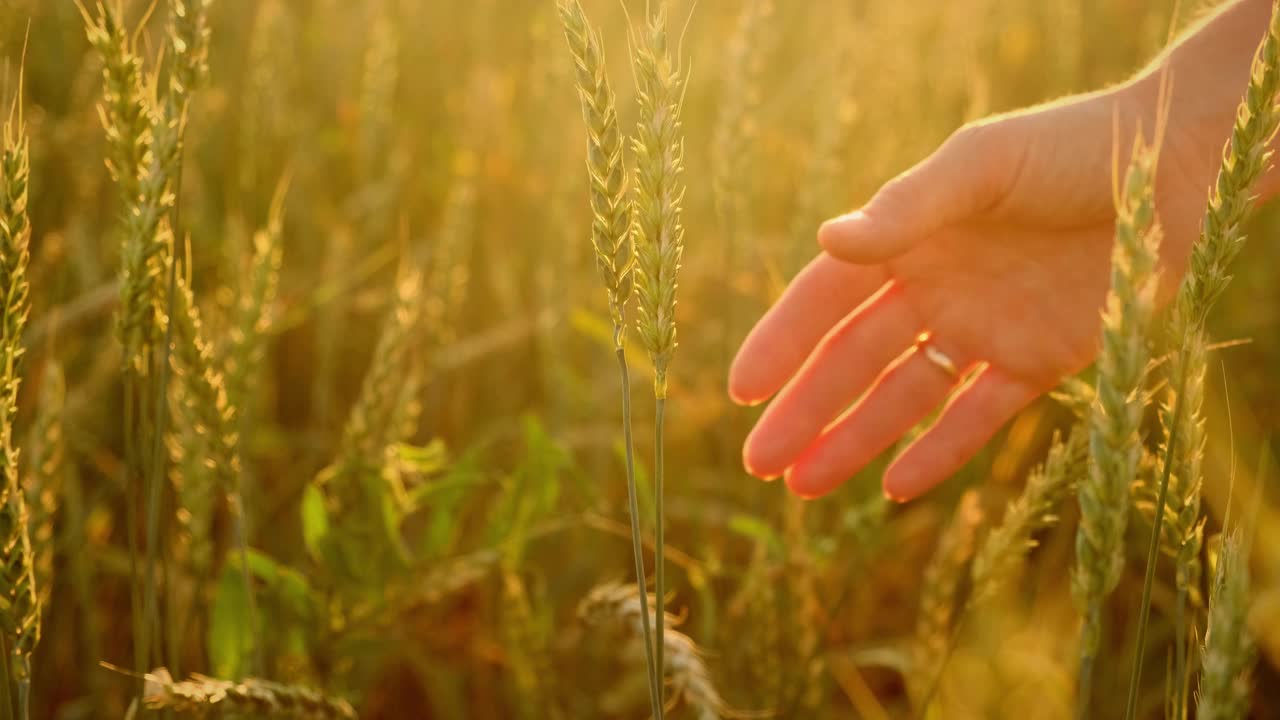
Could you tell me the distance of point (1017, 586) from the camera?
6.50 ft

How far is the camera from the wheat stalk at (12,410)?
853 mm

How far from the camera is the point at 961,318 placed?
1.43 meters

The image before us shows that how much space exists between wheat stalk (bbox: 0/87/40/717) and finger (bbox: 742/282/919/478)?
90 centimetres

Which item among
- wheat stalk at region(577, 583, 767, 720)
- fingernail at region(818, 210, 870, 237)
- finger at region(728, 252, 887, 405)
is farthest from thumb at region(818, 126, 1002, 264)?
wheat stalk at region(577, 583, 767, 720)

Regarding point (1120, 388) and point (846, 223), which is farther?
point (846, 223)

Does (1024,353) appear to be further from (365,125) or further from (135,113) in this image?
(365,125)

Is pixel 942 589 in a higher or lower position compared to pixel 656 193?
lower

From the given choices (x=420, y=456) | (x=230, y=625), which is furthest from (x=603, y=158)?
(x=230, y=625)

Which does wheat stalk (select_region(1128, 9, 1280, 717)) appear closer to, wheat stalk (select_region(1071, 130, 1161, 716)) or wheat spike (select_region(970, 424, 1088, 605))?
wheat stalk (select_region(1071, 130, 1161, 716))

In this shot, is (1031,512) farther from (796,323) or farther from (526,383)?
(526,383)

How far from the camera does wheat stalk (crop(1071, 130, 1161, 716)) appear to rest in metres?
0.69

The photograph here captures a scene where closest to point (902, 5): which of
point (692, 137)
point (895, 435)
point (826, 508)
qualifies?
point (692, 137)

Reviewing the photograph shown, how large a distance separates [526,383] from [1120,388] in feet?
6.23

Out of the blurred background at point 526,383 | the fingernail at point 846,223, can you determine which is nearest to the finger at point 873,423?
the blurred background at point 526,383
